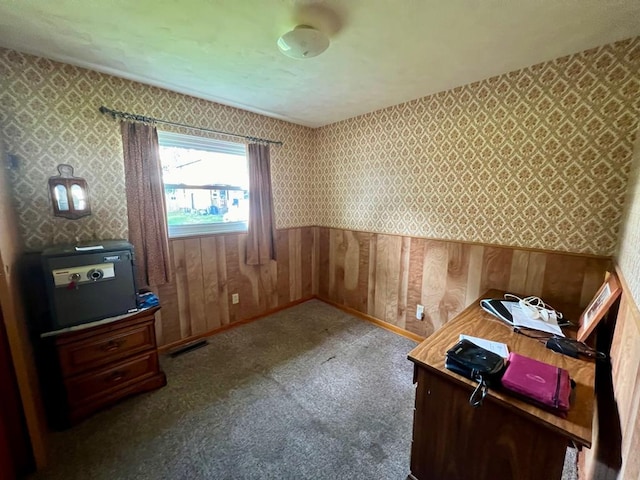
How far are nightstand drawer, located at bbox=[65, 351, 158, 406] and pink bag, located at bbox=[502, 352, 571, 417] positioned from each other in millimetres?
2254

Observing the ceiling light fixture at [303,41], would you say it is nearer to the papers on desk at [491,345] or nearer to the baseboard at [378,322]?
the papers on desk at [491,345]

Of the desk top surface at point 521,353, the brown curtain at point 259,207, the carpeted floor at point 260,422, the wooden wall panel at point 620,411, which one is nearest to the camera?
the wooden wall panel at point 620,411

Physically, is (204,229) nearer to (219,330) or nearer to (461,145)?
(219,330)

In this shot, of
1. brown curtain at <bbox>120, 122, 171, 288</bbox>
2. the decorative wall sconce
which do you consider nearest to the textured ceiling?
brown curtain at <bbox>120, 122, 171, 288</bbox>

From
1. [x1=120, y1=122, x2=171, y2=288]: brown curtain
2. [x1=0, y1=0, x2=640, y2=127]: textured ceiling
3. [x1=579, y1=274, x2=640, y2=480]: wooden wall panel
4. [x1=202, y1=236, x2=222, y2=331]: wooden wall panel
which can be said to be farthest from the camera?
[x1=202, y1=236, x2=222, y2=331]: wooden wall panel

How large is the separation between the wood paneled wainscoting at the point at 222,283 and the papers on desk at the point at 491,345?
7.60 feet

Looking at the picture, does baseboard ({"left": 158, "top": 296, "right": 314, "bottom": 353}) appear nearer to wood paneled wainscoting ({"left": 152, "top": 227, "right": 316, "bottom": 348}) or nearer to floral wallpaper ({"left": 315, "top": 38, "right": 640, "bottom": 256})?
wood paneled wainscoting ({"left": 152, "top": 227, "right": 316, "bottom": 348})

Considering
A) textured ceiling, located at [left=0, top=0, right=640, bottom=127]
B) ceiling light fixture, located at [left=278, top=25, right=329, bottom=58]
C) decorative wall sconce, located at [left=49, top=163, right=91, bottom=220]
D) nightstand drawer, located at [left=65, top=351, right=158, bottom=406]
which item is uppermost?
textured ceiling, located at [left=0, top=0, right=640, bottom=127]

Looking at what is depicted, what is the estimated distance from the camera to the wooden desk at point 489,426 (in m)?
0.94

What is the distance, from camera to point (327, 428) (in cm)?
167

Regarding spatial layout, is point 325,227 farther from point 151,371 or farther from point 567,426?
point 567,426

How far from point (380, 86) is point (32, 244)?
2.87 meters

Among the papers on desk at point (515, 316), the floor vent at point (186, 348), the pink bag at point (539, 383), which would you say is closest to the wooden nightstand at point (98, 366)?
the floor vent at point (186, 348)

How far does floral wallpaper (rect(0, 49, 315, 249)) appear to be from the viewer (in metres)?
1.73
